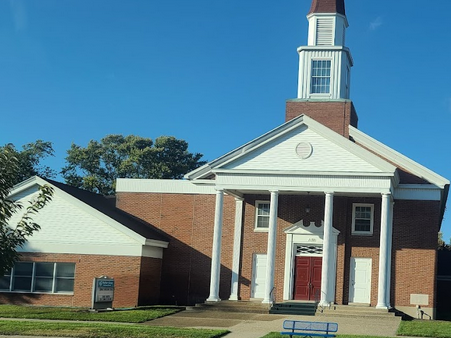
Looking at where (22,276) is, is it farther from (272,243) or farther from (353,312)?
(353,312)

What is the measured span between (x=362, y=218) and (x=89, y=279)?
511 inches

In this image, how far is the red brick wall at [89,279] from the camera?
35.6m

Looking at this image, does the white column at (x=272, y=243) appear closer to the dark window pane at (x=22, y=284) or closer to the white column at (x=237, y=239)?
the white column at (x=237, y=239)

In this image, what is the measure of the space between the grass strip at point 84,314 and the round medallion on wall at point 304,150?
860cm

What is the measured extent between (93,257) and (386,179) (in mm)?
13717

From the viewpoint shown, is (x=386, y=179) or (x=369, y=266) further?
(x=369, y=266)

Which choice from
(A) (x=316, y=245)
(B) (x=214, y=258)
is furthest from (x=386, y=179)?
(B) (x=214, y=258)

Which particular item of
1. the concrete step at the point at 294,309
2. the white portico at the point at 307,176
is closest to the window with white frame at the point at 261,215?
the white portico at the point at 307,176

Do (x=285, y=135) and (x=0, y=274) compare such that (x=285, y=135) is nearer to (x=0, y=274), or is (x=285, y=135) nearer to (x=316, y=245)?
(x=316, y=245)

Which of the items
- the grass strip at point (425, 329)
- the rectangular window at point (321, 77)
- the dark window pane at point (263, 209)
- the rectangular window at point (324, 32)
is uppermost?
the rectangular window at point (324, 32)

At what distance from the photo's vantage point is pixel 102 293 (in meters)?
32.5

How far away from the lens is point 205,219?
3869cm

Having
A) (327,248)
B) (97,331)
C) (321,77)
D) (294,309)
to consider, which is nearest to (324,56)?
(321,77)

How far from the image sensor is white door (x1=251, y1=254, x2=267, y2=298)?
122 feet
